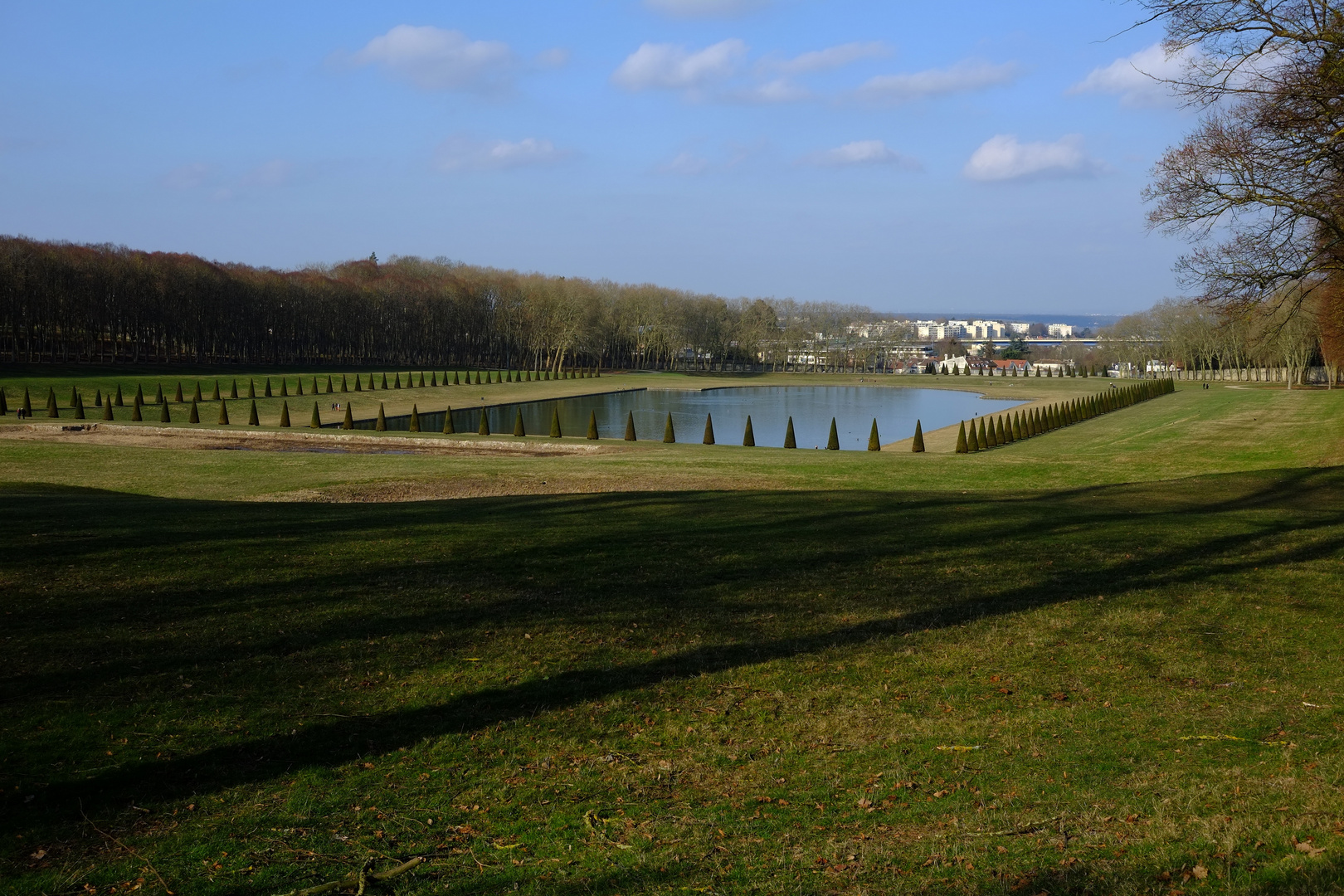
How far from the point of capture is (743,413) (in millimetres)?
62719

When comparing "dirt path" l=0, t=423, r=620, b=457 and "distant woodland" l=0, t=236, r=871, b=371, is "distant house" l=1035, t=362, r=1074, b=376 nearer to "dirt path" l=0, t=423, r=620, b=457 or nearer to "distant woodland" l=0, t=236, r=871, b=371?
"distant woodland" l=0, t=236, r=871, b=371

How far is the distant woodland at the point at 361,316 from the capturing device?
71188 millimetres

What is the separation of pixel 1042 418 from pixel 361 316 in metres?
73.3

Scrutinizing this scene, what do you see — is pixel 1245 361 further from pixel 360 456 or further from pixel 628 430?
pixel 360 456

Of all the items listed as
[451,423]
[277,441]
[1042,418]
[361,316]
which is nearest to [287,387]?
[451,423]

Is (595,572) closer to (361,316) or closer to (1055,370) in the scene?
(361,316)

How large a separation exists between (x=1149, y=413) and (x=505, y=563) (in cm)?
4897

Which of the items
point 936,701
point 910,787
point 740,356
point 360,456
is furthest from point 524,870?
point 740,356

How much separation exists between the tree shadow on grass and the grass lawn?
5 centimetres

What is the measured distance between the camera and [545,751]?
6246 millimetres

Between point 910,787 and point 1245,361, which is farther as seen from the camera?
point 1245,361

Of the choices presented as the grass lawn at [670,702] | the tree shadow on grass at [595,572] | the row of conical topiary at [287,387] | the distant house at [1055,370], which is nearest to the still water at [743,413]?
the row of conical topiary at [287,387]

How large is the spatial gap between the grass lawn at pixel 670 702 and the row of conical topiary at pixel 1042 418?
2262cm

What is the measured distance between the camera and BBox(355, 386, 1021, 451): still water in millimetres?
47750
